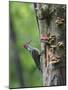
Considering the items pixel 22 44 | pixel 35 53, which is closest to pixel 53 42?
pixel 35 53

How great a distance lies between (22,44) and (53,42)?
368 mm

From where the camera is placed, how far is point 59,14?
2244 mm

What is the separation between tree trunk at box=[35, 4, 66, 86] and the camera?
2176mm

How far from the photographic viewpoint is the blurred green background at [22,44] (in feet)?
6.83

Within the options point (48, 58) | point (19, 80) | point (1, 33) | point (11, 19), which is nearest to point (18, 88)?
point (19, 80)

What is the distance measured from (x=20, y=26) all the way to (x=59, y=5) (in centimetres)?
54

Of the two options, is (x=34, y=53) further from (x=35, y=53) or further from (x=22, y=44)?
(x=22, y=44)

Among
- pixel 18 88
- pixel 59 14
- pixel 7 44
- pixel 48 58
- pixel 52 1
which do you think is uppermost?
pixel 52 1

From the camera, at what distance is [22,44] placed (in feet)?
6.93

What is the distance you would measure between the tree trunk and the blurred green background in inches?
3.3

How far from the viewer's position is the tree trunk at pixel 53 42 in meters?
2.18

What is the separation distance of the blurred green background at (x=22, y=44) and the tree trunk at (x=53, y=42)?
0.27 feet

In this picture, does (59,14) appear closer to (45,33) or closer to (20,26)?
(45,33)

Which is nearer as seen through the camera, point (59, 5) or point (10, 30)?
point (10, 30)
